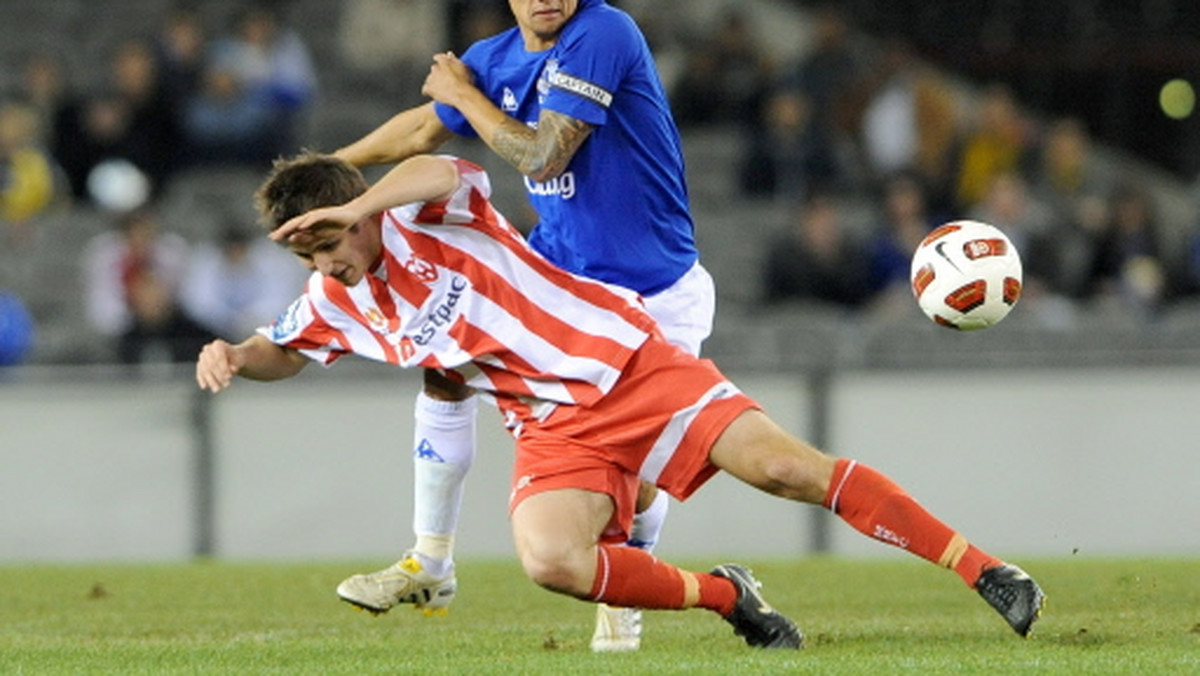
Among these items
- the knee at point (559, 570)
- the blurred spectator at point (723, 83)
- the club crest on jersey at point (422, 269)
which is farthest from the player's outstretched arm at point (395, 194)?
the blurred spectator at point (723, 83)

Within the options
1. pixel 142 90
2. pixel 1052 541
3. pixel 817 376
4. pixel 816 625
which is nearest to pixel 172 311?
pixel 142 90

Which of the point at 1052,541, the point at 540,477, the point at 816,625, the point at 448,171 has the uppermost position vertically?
the point at 448,171

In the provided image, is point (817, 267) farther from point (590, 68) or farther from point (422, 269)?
point (422, 269)

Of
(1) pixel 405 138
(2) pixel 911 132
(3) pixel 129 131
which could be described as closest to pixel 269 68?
(3) pixel 129 131

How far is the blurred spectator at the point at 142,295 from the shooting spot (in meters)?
14.1

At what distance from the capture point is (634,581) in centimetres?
652

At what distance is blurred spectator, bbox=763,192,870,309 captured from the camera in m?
15.2

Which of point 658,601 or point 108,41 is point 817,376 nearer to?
point 658,601

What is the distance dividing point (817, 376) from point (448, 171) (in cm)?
602

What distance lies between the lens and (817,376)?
12.5 metres

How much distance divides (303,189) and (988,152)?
11064 mm

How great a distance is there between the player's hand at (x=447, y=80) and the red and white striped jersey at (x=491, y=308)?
1.16 feet

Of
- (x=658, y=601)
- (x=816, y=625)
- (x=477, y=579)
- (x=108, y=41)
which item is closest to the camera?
(x=658, y=601)

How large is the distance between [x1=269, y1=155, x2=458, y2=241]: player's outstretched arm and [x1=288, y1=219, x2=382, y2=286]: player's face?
8 cm
